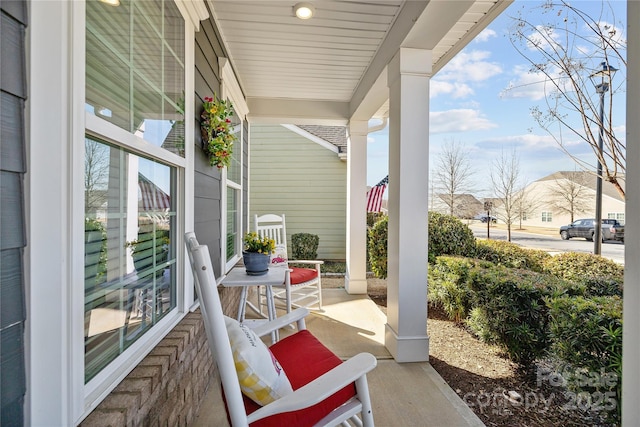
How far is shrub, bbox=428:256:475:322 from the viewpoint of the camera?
293 centimetres

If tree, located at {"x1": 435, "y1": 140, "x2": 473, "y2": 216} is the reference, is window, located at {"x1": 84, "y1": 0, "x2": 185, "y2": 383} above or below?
below

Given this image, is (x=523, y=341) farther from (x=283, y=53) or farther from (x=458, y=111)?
(x=458, y=111)

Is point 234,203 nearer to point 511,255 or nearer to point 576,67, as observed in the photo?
point 511,255

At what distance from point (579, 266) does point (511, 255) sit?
2.24ft

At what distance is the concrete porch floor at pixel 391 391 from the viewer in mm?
1723

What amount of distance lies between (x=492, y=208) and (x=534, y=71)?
761cm

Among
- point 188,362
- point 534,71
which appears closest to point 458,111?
point 534,71

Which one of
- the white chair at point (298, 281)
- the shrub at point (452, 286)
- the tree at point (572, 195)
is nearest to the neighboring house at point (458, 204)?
the tree at point (572, 195)

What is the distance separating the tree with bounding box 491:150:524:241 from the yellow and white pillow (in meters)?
9.71

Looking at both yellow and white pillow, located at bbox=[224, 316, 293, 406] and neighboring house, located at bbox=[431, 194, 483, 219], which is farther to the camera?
neighboring house, located at bbox=[431, 194, 483, 219]

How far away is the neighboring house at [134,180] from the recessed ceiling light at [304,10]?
3.9 inches

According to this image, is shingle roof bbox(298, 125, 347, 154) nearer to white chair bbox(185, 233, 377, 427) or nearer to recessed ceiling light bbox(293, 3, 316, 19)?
recessed ceiling light bbox(293, 3, 316, 19)

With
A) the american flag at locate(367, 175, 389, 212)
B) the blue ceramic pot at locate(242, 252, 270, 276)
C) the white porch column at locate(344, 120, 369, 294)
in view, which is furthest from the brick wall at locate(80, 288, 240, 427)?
the american flag at locate(367, 175, 389, 212)

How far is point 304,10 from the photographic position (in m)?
2.20
